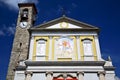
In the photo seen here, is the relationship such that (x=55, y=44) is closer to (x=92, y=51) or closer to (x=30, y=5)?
(x=92, y=51)

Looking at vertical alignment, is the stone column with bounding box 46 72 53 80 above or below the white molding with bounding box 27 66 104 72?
below

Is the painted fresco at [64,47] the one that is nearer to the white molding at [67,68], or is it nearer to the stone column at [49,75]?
the white molding at [67,68]

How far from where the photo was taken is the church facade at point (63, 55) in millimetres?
18688

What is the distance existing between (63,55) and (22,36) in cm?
766

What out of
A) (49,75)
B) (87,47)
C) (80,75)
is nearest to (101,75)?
(80,75)

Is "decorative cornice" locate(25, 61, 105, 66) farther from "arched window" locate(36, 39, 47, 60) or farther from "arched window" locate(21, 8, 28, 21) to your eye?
"arched window" locate(21, 8, 28, 21)

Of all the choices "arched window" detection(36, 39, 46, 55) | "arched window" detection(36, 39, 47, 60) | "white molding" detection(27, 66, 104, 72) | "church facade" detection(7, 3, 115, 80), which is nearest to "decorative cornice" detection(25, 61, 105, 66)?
"church facade" detection(7, 3, 115, 80)

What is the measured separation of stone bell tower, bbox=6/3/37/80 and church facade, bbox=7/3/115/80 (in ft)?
0.42

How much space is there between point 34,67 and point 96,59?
5528 millimetres

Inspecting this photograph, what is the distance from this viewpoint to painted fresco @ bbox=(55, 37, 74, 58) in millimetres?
19875

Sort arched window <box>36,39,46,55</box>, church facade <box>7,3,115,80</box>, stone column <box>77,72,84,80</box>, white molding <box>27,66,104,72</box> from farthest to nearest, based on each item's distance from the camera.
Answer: arched window <box>36,39,46,55</box>, white molding <box>27,66,104,72</box>, church facade <box>7,3,115,80</box>, stone column <box>77,72,84,80</box>

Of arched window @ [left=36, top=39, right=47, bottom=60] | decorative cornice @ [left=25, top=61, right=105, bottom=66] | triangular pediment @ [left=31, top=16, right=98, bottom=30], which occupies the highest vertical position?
triangular pediment @ [left=31, top=16, right=98, bottom=30]

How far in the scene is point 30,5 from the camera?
2869cm

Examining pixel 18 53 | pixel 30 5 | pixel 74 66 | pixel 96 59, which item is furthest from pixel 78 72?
pixel 30 5
